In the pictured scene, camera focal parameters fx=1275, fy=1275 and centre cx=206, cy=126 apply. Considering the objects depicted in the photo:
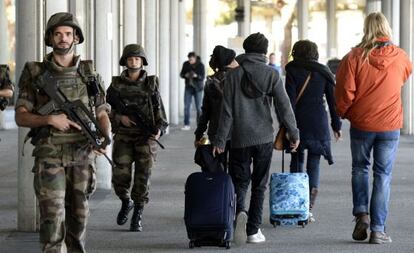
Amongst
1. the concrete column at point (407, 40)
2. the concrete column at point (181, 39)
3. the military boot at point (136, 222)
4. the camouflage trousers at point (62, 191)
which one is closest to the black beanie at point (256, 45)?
the military boot at point (136, 222)

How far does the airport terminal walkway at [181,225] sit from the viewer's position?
1078cm

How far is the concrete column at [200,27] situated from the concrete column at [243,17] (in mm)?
6766

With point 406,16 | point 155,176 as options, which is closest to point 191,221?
point 155,176

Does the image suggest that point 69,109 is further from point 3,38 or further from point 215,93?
point 3,38

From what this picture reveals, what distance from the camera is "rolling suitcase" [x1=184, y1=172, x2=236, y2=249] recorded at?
10.6m

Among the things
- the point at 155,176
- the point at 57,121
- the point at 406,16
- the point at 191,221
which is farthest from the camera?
the point at 406,16

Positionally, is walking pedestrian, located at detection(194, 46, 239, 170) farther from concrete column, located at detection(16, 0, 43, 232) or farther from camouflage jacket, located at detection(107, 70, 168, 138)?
concrete column, located at detection(16, 0, 43, 232)

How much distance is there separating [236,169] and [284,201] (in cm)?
111

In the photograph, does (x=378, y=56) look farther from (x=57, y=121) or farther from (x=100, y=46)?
(x=100, y=46)

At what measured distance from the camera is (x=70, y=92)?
27.8 feet

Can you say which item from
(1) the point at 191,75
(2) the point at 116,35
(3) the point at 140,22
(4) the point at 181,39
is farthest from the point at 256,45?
(4) the point at 181,39

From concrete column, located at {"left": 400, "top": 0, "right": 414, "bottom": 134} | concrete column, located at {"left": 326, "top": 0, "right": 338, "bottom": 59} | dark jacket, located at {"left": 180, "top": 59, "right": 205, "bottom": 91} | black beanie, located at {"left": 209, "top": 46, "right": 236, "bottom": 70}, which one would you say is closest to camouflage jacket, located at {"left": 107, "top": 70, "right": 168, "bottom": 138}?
black beanie, located at {"left": 209, "top": 46, "right": 236, "bottom": 70}

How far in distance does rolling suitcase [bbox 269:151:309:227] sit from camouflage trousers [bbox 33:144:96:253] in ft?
11.8

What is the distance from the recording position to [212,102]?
11.5 m
